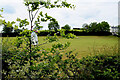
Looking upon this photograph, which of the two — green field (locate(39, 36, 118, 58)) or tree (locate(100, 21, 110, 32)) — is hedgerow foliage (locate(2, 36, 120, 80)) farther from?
tree (locate(100, 21, 110, 32))

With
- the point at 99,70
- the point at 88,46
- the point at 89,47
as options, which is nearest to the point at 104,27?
the point at 88,46

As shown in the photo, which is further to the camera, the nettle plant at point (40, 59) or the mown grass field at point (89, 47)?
the mown grass field at point (89, 47)

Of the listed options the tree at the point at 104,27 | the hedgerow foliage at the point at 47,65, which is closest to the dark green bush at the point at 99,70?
the hedgerow foliage at the point at 47,65

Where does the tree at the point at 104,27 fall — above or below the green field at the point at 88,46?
above

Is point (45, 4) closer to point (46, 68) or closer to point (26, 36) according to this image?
point (26, 36)

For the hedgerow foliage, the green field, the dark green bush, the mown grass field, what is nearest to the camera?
the hedgerow foliage

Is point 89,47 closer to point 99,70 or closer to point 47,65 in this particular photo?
point 99,70

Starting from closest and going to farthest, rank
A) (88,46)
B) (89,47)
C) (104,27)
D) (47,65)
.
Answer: (47,65)
(89,47)
(88,46)
(104,27)

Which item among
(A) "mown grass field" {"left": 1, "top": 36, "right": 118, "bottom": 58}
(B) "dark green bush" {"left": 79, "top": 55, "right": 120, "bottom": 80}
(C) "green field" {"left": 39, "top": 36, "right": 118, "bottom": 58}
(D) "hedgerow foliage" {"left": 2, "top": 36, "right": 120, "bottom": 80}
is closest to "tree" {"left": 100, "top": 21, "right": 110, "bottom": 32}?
(C) "green field" {"left": 39, "top": 36, "right": 118, "bottom": 58}

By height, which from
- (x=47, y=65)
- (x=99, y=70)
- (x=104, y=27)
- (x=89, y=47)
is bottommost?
(x=89, y=47)

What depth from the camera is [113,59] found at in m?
3.28

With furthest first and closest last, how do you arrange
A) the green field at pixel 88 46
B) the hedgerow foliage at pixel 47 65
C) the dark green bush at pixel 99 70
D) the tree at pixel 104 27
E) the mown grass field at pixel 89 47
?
1. the tree at pixel 104 27
2. the green field at pixel 88 46
3. the mown grass field at pixel 89 47
4. the dark green bush at pixel 99 70
5. the hedgerow foliage at pixel 47 65

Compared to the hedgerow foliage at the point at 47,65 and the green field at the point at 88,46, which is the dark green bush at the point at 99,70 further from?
the green field at the point at 88,46

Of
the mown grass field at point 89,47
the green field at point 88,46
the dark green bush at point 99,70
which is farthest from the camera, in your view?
the green field at point 88,46
